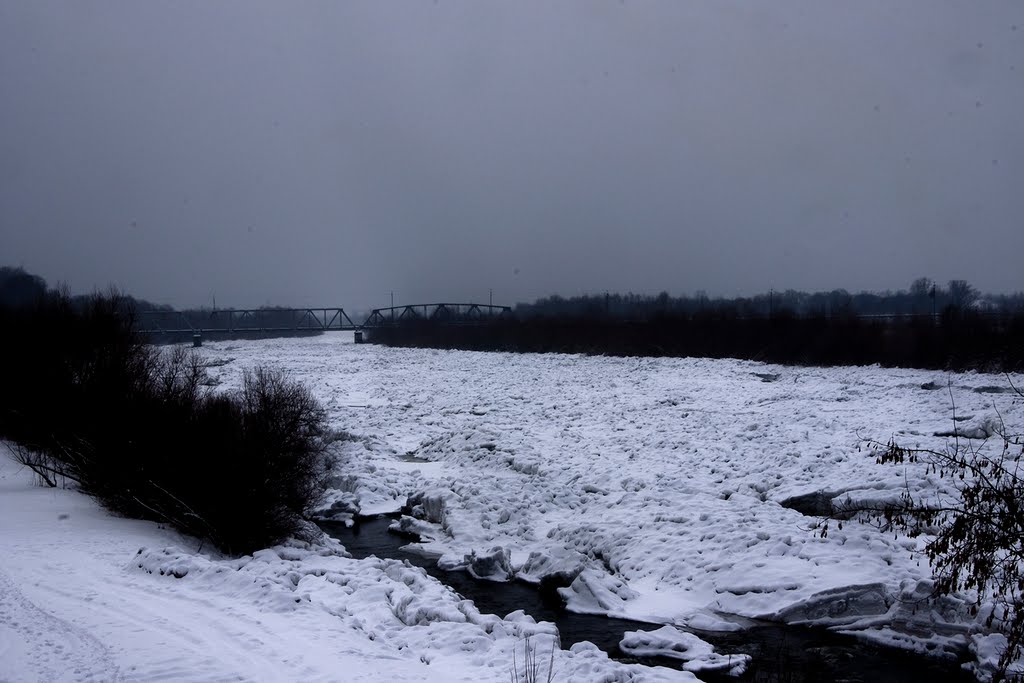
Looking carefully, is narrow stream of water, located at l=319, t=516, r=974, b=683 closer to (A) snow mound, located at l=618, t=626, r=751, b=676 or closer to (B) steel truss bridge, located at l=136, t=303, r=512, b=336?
(A) snow mound, located at l=618, t=626, r=751, b=676

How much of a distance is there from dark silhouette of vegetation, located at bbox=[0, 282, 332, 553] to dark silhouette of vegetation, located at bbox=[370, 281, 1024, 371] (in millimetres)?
27335

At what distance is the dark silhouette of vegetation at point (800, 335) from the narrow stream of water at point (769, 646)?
80.3 ft

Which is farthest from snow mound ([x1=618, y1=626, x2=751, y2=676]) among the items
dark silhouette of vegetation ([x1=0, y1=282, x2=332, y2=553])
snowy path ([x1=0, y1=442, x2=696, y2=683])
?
dark silhouette of vegetation ([x1=0, y1=282, x2=332, y2=553])

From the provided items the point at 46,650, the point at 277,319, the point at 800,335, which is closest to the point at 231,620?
the point at 46,650

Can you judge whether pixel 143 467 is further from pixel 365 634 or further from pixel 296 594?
pixel 365 634

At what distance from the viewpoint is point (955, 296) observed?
7156cm

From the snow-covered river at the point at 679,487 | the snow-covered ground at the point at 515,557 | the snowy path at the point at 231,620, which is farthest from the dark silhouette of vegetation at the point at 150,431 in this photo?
the snow-covered river at the point at 679,487

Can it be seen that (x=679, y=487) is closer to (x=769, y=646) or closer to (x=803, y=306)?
(x=769, y=646)

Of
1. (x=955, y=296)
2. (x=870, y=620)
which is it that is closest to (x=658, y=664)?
(x=870, y=620)

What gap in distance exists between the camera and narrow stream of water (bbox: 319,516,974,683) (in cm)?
799

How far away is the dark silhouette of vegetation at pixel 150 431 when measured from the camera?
1234cm

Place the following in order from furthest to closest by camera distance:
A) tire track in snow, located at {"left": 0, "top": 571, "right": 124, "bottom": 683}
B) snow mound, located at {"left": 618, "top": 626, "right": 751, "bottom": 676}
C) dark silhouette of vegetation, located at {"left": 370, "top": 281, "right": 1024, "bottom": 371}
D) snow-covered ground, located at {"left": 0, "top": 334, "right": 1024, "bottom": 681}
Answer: dark silhouette of vegetation, located at {"left": 370, "top": 281, "right": 1024, "bottom": 371}, snow mound, located at {"left": 618, "top": 626, "right": 751, "bottom": 676}, snow-covered ground, located at {"left": 0, "top": 334, "right": 1024, "bottom": 681}, tire track in snow, located at {"left": 0, "top": 571, "right": 124, "bottom": 683}

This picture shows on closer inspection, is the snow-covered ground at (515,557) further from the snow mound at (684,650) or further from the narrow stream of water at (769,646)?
the narrow stream of water at (769,646)

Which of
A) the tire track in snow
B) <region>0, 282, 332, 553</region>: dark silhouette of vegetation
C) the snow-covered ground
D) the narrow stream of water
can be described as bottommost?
the narrow stream of water
